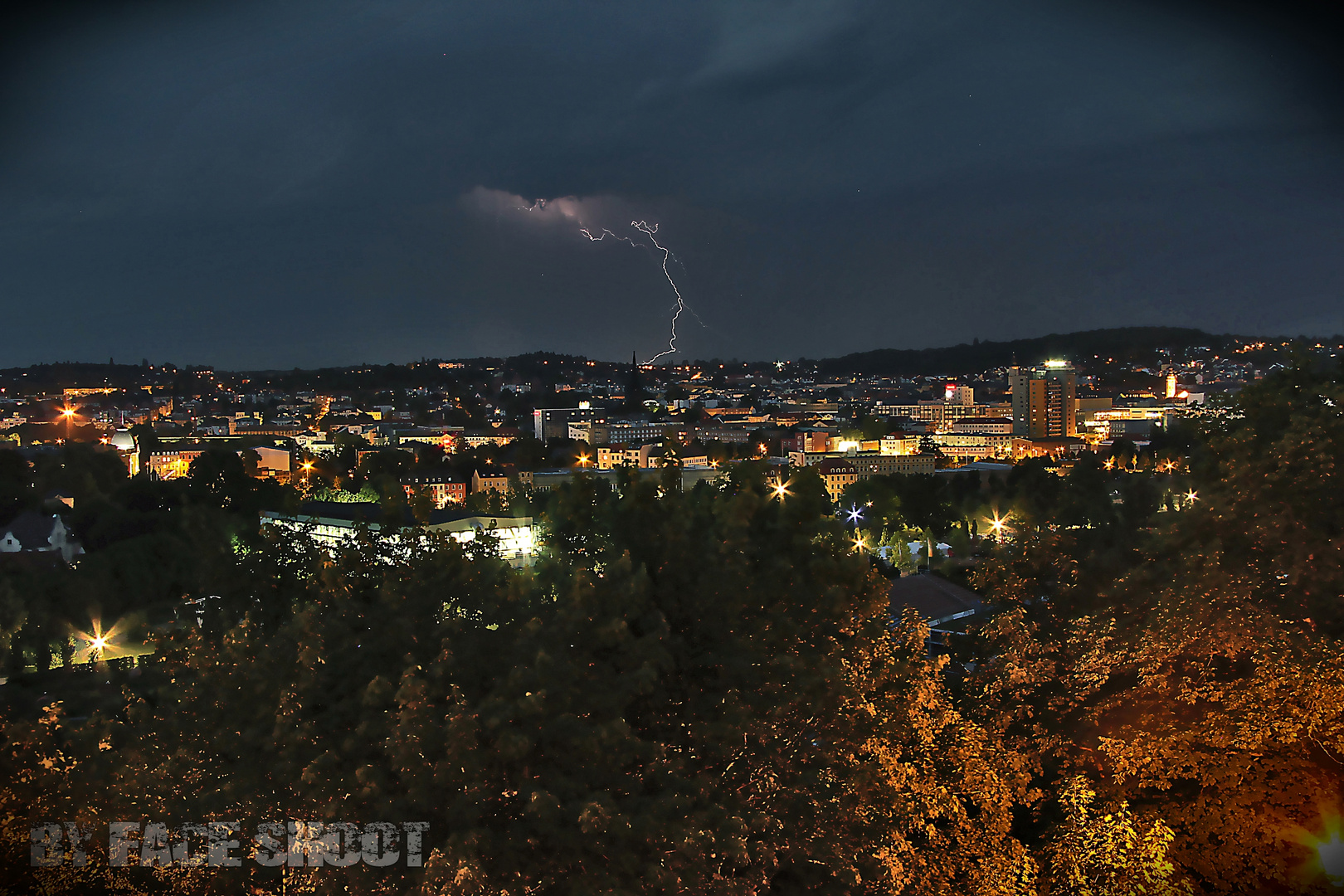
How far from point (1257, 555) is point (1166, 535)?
3.34ft

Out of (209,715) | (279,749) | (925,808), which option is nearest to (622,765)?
(279,749)

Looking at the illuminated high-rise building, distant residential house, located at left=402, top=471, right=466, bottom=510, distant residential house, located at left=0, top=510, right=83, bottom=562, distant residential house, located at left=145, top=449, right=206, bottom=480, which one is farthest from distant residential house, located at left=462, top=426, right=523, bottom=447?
distant residential house, located at left=0, top=510, right=83, bottom=562

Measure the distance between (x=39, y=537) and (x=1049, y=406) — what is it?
89028 millimetres

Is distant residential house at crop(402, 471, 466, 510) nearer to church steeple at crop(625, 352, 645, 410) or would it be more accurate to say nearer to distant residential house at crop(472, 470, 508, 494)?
distant residential house at crop(472, 470, 508, 494)

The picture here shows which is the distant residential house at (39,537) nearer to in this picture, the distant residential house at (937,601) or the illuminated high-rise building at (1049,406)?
the distant residential house at (937,601)

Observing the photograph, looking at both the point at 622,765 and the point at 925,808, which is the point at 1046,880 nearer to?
the point at 925,808

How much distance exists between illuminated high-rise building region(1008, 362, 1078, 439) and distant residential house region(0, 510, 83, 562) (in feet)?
278

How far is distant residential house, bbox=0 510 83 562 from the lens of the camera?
30766 mm

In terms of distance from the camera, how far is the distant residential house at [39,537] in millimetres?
30766

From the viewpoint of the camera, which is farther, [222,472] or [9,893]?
[222,472]

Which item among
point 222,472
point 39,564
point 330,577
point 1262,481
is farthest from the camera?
point 222,472

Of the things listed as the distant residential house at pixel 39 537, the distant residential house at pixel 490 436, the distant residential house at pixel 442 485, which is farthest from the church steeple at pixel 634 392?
the distant residential house at pixel 39 537

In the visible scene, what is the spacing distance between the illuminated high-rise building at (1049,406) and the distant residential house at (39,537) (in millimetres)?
84635

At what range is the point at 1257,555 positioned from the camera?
28.8 feet
